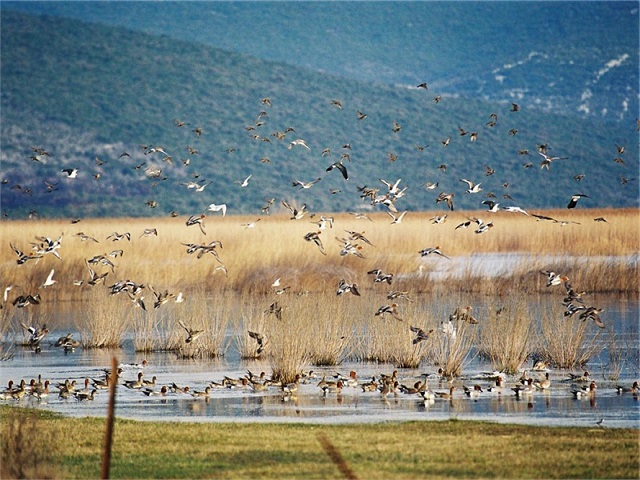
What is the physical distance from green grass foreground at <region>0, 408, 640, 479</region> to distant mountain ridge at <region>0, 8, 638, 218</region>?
76.0 m

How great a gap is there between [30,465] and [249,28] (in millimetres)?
187557

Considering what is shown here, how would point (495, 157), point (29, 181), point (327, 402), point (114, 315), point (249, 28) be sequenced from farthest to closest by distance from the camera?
1. point (249, 28)
2. point (495, 157)
3. point (29, 181)
4. point (114, 315)
5. point (327, 402)

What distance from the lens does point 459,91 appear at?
576 ft

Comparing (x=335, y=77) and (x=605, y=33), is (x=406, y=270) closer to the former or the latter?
(x=335, y=77)

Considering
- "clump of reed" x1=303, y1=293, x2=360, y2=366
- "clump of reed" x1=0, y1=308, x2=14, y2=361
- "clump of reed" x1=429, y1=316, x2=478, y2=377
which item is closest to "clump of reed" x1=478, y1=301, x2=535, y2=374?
"clump of reed" x1=429, y1=316, x2=478, y2=377

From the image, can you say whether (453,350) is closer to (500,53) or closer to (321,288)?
(321,288)

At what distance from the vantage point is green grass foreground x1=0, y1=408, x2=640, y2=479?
→ 13.3 meters

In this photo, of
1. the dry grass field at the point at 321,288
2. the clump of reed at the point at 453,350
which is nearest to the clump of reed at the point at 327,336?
the dry grass field at the point at 321,288

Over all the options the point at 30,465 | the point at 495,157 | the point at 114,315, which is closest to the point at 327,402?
the point at 30,465

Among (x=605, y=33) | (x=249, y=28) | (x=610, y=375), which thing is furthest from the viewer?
(x=249, y=28)

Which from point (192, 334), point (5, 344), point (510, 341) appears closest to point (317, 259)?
point (5, 344)

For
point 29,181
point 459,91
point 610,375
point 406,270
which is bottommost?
point 610,375

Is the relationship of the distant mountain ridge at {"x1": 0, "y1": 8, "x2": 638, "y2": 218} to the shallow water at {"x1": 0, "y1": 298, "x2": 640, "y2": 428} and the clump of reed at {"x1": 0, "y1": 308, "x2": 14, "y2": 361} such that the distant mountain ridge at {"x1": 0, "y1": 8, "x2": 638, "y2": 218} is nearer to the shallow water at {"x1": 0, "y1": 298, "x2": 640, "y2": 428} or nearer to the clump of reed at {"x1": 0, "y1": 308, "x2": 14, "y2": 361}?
the clump of reed at {"x1": 0, "y1": 308, "x2": 14, "y2": 361}

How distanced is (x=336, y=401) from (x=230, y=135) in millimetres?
94397
